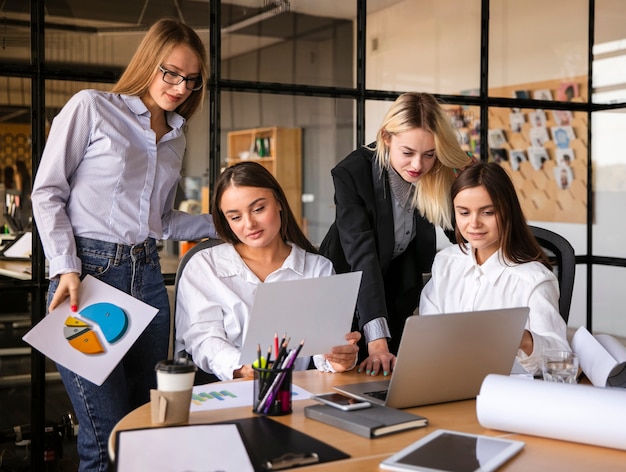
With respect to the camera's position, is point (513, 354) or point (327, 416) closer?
point (327, 416)

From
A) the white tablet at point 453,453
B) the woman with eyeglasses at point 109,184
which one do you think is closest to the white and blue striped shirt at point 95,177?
the woman with eyeglasses at point 109,184

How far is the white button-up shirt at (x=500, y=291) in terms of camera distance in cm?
201

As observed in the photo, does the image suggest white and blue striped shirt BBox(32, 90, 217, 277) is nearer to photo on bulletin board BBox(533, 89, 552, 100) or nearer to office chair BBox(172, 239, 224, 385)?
office chair BBox(172, 239, 224, 385)

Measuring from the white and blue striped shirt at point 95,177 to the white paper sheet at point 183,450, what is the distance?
2.41ft

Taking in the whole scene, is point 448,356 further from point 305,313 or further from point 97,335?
point 97,335

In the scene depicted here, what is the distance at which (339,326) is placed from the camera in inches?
72.4

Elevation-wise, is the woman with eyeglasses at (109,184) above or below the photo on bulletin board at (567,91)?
below

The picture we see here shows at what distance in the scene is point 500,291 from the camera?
7.21 feet

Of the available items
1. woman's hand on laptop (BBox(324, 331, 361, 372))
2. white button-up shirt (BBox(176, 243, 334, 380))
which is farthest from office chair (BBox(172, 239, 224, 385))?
A: woman's hand on laptop (BBox(324, 331, 361, 372))

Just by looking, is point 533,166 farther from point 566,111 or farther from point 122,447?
point 122,447

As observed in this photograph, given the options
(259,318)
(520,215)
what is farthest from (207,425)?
(520,215)

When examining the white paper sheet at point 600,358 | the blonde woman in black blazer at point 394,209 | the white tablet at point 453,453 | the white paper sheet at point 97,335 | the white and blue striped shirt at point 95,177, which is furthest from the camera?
the blonde woman in black blazer at point 394,209

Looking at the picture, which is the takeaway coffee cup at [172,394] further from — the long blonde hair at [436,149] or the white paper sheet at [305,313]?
the long blonde hair at [436,149]

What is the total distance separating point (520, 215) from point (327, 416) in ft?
3.25
